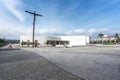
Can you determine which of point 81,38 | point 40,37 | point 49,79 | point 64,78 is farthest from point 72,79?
point 81,38

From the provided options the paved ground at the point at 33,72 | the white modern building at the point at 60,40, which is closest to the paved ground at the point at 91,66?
the paved ground at the point at 33,72

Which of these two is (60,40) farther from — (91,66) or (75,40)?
(91,66)

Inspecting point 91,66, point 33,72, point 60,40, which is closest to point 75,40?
point 60,40

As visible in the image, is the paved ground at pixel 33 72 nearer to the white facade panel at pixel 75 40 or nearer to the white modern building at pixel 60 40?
the white modern building at pixel 60 40

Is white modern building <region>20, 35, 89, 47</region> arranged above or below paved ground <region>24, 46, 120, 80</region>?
above

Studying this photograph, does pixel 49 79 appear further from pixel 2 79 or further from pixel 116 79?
pixel 116 79

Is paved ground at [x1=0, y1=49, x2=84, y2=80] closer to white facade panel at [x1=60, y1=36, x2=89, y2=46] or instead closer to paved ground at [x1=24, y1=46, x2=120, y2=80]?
paved ground at [x1=24, y1=46, x2=120, y2=80]

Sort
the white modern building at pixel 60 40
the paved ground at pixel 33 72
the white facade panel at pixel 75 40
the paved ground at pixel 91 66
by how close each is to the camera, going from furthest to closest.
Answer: the white facade panel at pixel 75 40 < the white modern building at pixel 60 40 < the paved ground at pixel 91 66 < the paved ground at pixel 33 72

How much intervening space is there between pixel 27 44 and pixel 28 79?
42.7 metres

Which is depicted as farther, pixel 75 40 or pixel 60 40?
pixel 75 40

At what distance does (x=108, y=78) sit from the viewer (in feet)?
16.8

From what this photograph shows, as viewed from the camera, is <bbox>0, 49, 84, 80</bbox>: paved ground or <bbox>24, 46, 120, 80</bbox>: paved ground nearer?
<bbox>0, 49, 84, 80</bbox>: paved ground

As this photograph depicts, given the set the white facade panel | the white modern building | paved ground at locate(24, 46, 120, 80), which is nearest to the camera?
paved ground at locate(24, 46, 120, 80)

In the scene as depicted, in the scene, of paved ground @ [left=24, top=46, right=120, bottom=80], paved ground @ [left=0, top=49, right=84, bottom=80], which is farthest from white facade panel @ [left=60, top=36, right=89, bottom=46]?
paved ground @ [left=0, top=49, right=84, bottom=80]
